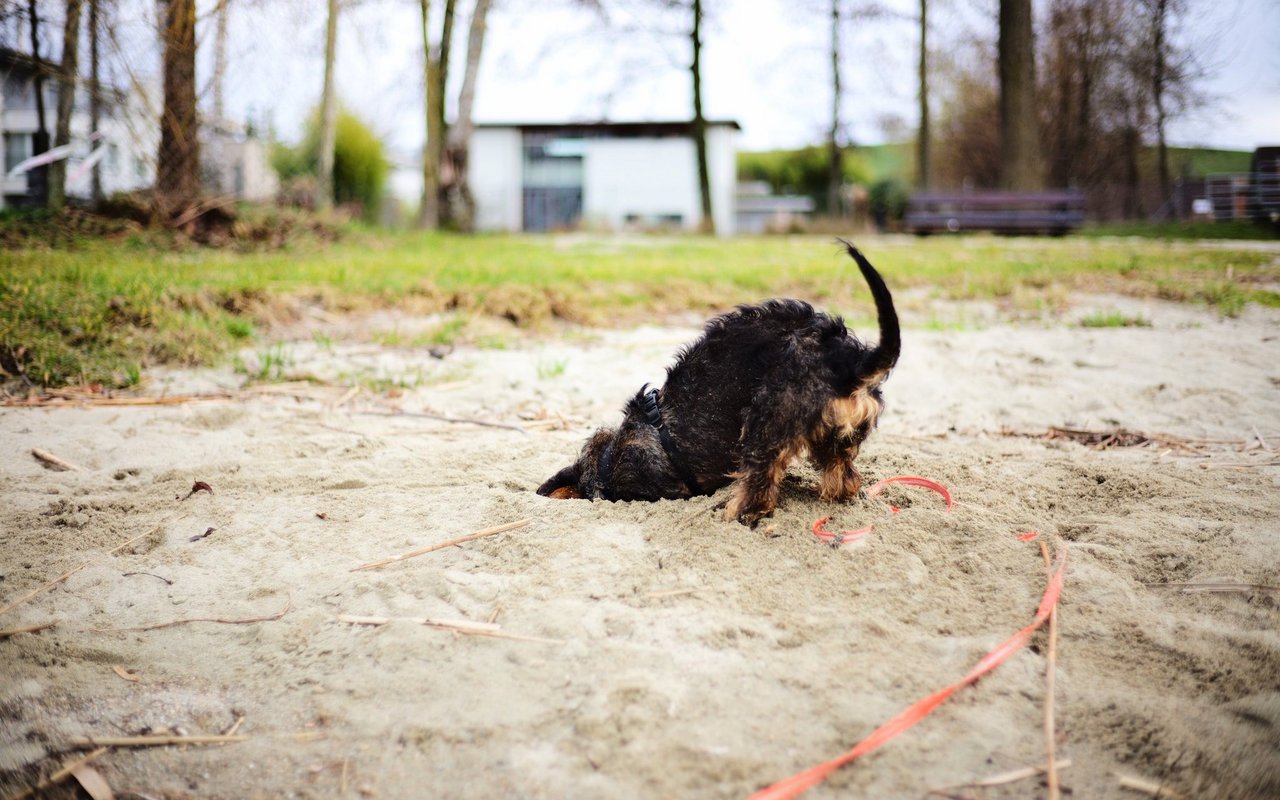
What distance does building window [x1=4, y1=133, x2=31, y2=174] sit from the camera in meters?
18.0

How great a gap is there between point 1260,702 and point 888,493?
1634mm

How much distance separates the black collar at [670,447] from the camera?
3646 millimetres

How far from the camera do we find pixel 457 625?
2566 mm

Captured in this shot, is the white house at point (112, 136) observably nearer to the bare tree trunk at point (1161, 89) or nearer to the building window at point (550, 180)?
the bare tree trunk at point (1161, 89)

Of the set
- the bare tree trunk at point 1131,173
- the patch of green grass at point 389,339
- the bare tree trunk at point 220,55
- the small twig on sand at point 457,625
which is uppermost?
the bare tree trunk at point 1131,173

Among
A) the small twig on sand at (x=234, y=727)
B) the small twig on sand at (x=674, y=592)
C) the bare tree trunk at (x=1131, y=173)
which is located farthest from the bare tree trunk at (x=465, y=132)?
the bare tree trunk at (x=1131, y=173)

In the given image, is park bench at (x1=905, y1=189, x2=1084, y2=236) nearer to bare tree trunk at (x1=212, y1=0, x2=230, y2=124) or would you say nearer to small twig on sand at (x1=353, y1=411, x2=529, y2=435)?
bare tree trunk at (x1=212, y1=0, x2=230, y2=124)

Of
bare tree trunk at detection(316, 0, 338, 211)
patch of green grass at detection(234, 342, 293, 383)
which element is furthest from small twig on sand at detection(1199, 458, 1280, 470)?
bare tree trunk at detection(316, 0, 338, 211)

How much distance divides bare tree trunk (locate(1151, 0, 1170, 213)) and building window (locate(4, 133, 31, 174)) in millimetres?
27911

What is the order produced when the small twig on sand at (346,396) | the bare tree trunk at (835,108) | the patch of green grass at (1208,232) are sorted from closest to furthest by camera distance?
the small twig on sand at (346,396), the patch of green grass at (1208,232), the bare tree trunk at (835,108)

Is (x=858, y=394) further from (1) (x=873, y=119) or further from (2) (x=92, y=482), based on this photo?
(1) (x=873, y=119)

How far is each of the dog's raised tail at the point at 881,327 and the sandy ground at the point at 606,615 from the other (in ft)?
2.20

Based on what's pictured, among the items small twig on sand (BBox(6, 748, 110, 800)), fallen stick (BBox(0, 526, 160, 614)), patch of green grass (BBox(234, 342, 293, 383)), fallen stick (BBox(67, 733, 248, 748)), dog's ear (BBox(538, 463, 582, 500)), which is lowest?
small twig on sand (BBox(6, 748, 110, 800))

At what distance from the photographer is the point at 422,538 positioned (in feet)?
10.8
